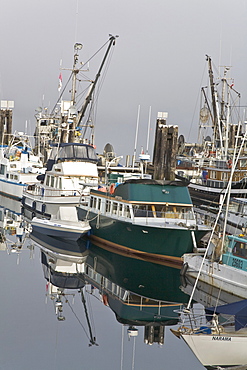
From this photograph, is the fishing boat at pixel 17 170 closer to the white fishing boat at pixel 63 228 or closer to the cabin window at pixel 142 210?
the white fishing boat at pixel 63 228

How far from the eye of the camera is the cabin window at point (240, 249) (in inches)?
959

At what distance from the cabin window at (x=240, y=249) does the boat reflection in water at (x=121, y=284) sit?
107 inches

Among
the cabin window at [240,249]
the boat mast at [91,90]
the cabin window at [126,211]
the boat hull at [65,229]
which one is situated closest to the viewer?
the cabin window at [240,249]

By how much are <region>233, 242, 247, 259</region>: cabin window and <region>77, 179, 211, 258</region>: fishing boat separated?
177 inches

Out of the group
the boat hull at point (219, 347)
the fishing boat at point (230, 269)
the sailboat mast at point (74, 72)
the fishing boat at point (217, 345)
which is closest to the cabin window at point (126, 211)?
the fishing boat at point (230, 269)

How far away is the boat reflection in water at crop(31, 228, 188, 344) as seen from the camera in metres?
22.4

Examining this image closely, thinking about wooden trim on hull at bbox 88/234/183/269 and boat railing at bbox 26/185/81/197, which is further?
boat railing at bbox 26/185/81/197

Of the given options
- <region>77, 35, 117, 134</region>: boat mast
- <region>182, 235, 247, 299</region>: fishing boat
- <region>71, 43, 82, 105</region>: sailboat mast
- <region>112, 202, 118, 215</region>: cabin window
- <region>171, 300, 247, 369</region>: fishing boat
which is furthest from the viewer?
<region>77, 35, 117, 134</region>: boat mast

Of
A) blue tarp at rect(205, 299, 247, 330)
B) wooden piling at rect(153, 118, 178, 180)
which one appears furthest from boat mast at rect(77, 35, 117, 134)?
blue tarp at rect(205, 299, 247, 330)

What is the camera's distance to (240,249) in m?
24.5

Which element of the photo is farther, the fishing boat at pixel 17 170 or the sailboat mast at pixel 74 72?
the sailboat mast at pixel 74 72

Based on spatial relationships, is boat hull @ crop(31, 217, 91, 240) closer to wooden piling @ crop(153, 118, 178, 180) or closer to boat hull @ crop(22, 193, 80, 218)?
boat hull @ crop(22, 193, 80, 218)

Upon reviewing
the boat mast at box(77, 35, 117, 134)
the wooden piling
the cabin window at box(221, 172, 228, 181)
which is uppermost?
the boat mast at box(77, 35, 117, 134)

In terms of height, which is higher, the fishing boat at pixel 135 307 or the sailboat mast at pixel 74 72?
the sailboat mast at pixel 74 72
